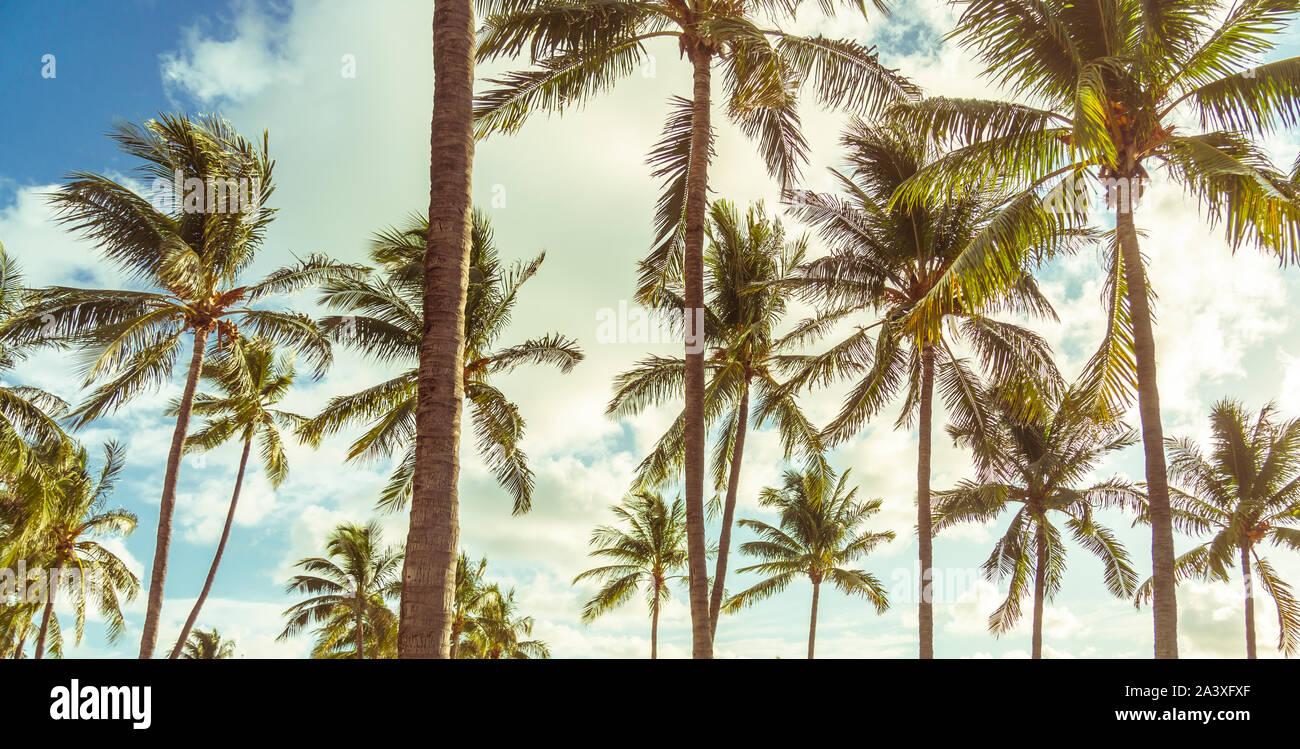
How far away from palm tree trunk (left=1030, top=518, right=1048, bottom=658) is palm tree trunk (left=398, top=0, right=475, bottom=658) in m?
20.2

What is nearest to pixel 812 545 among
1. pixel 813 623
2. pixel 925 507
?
pixel 813 623

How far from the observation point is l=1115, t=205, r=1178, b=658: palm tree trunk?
8.73 meters

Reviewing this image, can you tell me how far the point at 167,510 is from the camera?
15266 millimetres

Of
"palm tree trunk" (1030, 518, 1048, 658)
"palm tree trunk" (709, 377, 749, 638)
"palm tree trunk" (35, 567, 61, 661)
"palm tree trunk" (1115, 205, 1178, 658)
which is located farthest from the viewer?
"palm tree trunk" (35, 567, 61, 661)

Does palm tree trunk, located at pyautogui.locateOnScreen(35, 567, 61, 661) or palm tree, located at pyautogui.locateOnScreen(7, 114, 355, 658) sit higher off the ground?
palm tree, located at pyautogui.locateOnScreen(7, 114, 355, 658)

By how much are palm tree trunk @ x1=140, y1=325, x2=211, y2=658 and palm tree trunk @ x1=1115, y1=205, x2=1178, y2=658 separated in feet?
51.6

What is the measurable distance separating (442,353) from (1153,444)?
27.7 feet

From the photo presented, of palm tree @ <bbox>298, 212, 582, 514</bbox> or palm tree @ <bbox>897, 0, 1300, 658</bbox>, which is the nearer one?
palm tree @ <bbox>897, 0, 1300, 658</bbox>

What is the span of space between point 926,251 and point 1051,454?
8585 mm

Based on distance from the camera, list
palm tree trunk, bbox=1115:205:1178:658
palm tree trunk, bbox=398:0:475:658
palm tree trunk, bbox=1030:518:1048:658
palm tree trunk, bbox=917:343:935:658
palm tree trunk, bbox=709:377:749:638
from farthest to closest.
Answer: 1. palm tree trunk, bbox=1030:518:1048:658
2. palm tree trunk, bbox=709:377:749:638
3. palm tree trunk, bbox=917:343:935:658
4. palm tree trunk, bbox=1115:205:1178:658
5. palm tree trunk, bbox=398:0:475:658

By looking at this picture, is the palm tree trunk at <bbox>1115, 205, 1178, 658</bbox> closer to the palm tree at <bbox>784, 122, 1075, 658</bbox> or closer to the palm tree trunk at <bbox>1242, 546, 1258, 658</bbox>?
the palm tree at <bbox>784, 122, 1075, 658</bbox>

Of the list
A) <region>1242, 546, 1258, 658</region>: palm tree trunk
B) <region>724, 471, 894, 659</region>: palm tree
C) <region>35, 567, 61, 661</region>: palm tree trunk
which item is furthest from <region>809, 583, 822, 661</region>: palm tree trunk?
<region>35, 567, 61, 661</region>: palm tree trunk

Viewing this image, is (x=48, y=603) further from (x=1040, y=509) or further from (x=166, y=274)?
(x=1040, y=509)

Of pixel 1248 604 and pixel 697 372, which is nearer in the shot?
pixel 697 372
